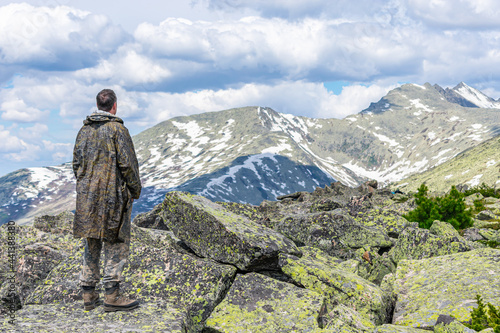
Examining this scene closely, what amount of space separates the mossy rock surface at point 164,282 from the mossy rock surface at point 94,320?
21.0 inches

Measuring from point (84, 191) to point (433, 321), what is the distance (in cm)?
893

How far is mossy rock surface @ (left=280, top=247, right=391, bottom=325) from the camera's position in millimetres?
10430

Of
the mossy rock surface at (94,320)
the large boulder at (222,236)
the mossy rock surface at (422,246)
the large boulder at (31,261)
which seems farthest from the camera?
the mossy rock surface at (422,246)

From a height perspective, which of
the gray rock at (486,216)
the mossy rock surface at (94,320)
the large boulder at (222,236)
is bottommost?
the gray rock at (486,216)

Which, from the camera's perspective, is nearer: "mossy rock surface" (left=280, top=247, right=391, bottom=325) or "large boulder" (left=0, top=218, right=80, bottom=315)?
"mossy rock surface" (left=280, top=247, right=391, bottom=325)

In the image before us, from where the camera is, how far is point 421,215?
21719 mm

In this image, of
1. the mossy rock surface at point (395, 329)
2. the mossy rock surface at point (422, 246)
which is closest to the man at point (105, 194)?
the mossy rock surface at point (395, 329)

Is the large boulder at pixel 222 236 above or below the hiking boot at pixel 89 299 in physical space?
above

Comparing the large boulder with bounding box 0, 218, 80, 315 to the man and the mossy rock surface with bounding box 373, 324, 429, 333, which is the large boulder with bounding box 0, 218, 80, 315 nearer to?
the man

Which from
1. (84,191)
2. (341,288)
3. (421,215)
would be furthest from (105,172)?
(421,215)

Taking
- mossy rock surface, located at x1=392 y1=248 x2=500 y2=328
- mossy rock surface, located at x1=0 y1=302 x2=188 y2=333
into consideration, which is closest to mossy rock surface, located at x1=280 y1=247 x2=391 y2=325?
mossy rock surface, located at x1=392 y1=248 x2=500 y2=328

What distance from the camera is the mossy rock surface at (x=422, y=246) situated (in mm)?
14688

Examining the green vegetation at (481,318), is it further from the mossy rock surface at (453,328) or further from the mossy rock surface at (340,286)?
the mossy rock surface at (340,286)

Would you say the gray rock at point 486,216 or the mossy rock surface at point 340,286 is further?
the gray rock at point 486,216
